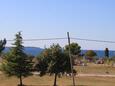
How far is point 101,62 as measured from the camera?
93.0m

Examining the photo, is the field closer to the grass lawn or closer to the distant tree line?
the grass lawn

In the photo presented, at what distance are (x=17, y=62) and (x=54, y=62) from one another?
18.8 feet

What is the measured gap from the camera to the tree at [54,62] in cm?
5019

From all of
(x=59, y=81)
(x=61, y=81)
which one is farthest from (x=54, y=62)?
(x=61, y=81)

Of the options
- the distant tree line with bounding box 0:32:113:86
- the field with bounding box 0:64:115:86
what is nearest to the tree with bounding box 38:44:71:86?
the distant tree line with bounding box 0:32:113:86

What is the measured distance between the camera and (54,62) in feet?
164

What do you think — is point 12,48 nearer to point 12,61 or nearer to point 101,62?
point 12,61

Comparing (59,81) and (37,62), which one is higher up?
(37,62)

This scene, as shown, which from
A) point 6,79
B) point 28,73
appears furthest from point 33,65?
point 6,79

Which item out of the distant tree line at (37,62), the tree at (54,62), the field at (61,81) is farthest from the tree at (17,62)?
the tree at (54,62)

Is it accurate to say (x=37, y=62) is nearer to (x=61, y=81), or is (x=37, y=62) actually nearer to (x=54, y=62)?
(x=54, y=62)

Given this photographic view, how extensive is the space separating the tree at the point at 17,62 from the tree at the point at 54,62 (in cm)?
296

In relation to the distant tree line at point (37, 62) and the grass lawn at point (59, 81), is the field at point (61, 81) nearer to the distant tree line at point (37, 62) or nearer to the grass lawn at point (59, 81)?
the grass lawn at point (59, 81)

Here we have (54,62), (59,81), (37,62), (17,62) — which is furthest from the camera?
(59,81)
